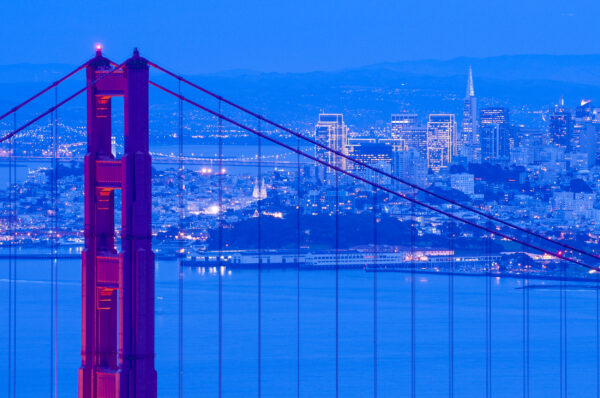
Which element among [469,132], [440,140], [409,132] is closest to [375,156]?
[409,132]

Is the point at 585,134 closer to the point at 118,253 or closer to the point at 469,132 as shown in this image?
the point at 469,132

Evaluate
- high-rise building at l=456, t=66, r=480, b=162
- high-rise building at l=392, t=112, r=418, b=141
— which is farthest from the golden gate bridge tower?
high-rise building at l=456, t=66, r=480, b=162

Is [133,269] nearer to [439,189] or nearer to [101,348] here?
[101,348]

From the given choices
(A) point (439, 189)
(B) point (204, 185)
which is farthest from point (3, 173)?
(A) point (439, 189)

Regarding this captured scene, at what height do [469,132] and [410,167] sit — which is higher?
[469,132]

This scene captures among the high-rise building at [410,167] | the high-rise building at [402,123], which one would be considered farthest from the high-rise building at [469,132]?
the high-rise building at [410,167]

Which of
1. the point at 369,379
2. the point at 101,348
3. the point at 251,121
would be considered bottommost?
the point at 369,379
